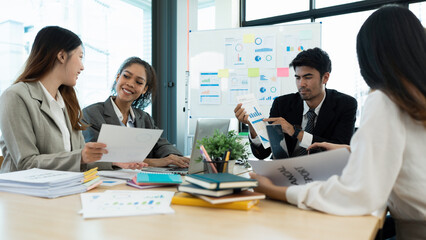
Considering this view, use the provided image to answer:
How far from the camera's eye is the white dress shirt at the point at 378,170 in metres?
0.82

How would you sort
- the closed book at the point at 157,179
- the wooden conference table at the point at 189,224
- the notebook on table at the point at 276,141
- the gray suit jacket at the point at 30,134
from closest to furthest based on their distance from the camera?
the wooden conference table at the point at 189,224, the closed book at the point at 157,179, the gray suit jacket at the point at 30,134, the notebook on table at the point at 276,141

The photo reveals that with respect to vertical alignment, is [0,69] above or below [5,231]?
above

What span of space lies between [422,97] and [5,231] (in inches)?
44.6

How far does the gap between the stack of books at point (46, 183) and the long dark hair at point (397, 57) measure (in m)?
1.03

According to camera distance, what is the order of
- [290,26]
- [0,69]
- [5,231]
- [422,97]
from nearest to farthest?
[5,231]
[422,97]
[0,69]
[290,26]

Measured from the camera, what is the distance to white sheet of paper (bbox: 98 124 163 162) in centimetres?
126

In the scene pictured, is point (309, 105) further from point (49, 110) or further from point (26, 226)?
point (26, 226)

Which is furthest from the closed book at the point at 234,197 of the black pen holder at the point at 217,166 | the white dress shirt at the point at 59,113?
the white dress shirt at the point at 59,113

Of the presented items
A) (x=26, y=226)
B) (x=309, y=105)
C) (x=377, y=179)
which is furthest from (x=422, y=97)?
(x=309, y=105)

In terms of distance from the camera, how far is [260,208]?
95cm

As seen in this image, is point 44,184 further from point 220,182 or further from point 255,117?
point 255,117

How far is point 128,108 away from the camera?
2309mm

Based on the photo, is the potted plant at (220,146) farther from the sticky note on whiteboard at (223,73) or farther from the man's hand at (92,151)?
the sticky note on whiteboard at (223,73)

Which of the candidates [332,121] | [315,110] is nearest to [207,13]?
[315,110]
